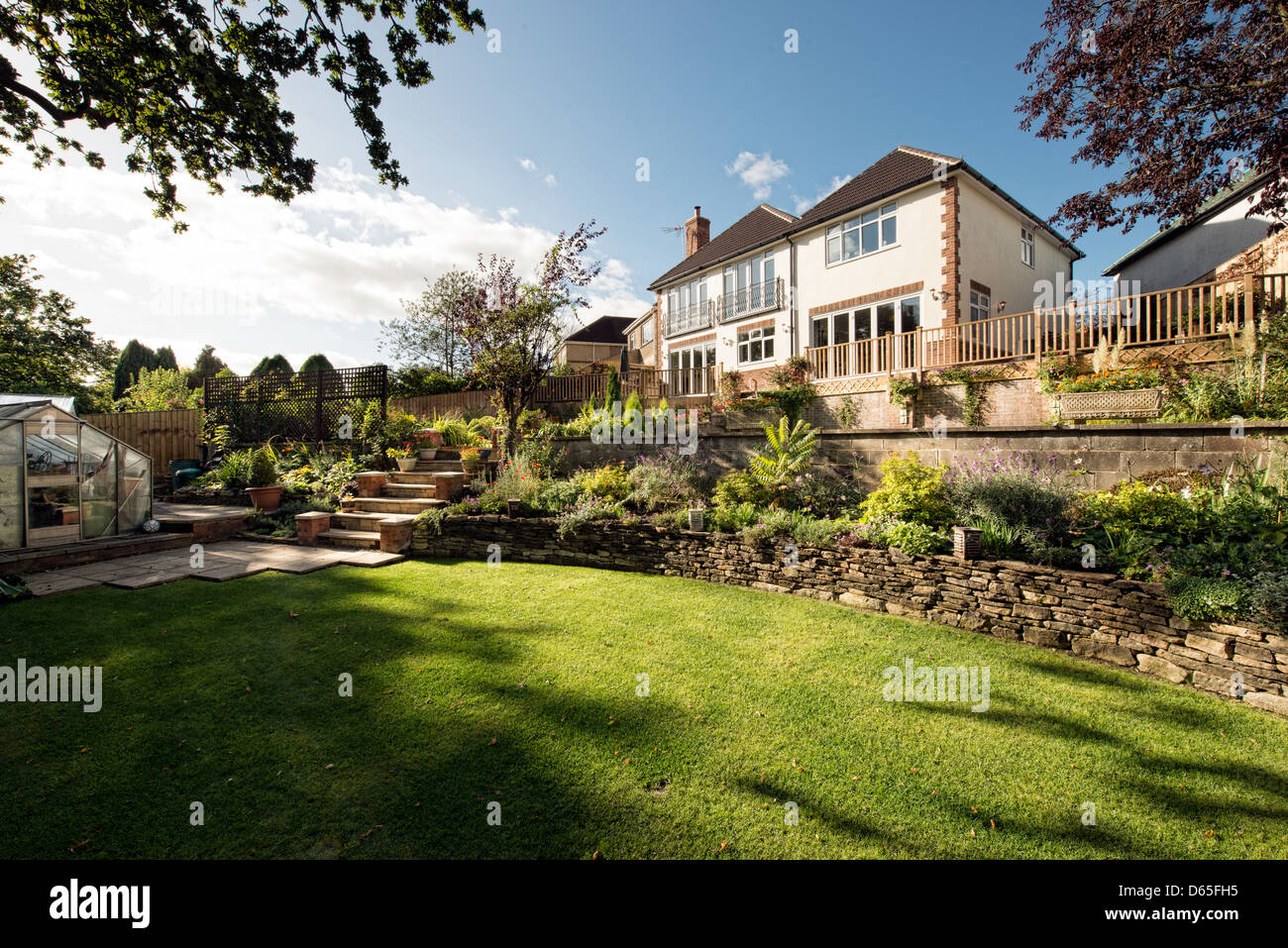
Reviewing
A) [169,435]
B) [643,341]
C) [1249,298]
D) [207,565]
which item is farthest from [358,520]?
[643,341]

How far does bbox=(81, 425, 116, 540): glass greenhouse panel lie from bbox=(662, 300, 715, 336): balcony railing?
1958 cm

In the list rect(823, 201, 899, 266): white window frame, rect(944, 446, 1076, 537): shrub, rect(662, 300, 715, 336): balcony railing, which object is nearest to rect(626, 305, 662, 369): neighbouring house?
rect(662, 300, 715, 336): balcony railing

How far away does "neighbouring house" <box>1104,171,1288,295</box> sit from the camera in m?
11.0

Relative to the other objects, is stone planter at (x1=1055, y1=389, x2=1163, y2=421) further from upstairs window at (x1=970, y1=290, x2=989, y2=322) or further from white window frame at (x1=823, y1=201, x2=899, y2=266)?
white window frame at (x1=823, y1=201, x2=899, y2=266)

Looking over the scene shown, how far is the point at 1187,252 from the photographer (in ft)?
57.2

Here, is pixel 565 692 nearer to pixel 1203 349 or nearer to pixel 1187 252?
pixel 1203 349

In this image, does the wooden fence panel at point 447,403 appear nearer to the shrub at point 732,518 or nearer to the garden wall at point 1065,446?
the garden wall at point 1065,446

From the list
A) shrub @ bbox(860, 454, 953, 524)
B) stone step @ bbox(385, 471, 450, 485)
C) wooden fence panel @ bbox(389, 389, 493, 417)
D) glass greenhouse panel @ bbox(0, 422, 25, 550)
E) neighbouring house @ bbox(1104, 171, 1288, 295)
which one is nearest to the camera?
shrub @ bbox(860, 454, 953, 524)

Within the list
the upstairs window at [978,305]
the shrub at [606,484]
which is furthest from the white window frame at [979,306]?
the shrub at [606,484]

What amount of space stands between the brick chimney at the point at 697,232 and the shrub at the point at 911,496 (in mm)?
21788

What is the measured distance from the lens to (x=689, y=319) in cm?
2350

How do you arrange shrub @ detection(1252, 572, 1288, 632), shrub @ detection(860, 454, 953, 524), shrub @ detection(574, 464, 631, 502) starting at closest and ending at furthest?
shrub @ detection(1252, 572, 1288, 632)
shrub @ detection(860, 454, 953, 524)
shrub @ detection(574, 464, 631, 502)
